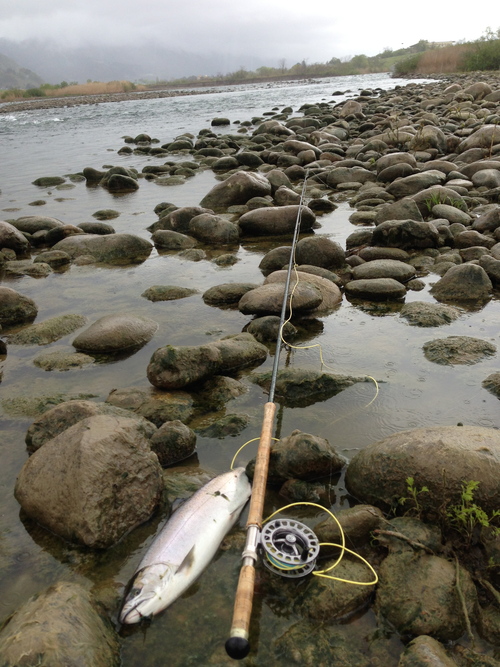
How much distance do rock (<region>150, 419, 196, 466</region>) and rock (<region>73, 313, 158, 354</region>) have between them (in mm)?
1812

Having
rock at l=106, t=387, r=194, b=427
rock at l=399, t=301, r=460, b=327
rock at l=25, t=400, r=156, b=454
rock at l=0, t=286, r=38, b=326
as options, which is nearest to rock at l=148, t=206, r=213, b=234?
rock at l=0, t=286, r=38, b=326

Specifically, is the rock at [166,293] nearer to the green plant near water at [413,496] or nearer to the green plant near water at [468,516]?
the green plant near water at [413,496]

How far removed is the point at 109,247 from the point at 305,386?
522 centimetres

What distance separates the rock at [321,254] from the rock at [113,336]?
2.71 meters

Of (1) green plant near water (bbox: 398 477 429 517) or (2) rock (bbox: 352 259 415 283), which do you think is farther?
(2) rock (bbox: 352 259 415 283)

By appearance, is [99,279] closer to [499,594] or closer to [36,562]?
[36,562]

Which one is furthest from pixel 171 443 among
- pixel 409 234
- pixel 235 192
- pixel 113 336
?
pixel 235 192

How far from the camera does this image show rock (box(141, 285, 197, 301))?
6531 millimetres

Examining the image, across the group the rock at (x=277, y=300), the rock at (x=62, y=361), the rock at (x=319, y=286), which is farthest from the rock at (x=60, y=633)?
the rock at (x=319, y=286)

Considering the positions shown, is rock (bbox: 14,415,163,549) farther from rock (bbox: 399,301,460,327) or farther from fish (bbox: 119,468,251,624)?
rock (bbox: 399,301,460,327)

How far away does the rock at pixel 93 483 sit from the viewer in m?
2.89

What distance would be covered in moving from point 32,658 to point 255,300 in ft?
13.9

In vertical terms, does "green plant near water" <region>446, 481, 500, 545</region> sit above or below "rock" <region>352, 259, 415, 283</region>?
above

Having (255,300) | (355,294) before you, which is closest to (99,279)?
(255,300)
